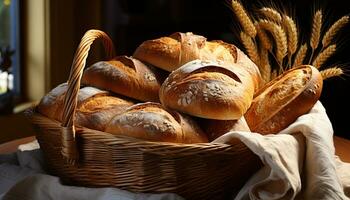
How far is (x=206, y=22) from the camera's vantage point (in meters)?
2.47

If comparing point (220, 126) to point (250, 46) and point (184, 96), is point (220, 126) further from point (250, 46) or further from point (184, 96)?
point (250, 46)

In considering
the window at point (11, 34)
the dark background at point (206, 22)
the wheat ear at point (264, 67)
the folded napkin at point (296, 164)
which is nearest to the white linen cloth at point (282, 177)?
the folded napkin at point (296, 164)

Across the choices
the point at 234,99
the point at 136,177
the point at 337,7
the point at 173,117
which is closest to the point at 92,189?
the point at 136,177

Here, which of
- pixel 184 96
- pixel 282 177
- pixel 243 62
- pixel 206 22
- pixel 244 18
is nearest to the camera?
pixel 282 177

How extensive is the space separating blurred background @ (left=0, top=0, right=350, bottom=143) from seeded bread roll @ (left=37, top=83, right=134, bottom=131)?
128 cm

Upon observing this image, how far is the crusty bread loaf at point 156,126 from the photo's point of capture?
2.95ft

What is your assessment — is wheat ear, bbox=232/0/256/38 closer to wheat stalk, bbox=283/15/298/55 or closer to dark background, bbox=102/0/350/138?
wheat stalk, bbox=283/15/298/55

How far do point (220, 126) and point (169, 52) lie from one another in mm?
246

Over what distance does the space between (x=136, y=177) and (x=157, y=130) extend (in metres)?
0.09

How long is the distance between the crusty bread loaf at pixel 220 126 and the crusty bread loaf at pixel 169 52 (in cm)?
20

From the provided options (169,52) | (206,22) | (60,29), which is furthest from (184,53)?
(60,29)

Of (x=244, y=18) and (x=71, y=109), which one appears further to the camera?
(x=244, y=18)

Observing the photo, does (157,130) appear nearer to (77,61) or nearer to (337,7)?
(77,61)

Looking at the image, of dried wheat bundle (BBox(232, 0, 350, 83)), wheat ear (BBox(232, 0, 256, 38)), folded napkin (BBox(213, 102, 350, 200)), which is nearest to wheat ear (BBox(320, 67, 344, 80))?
dried wheat bundle (BBox(232, 0, 350, 83))
